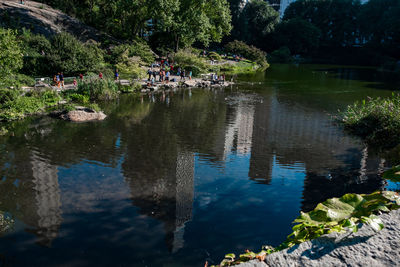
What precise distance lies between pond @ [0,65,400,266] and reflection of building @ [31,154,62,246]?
1.6 inches

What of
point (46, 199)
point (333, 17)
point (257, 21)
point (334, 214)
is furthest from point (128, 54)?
point (333, 17)

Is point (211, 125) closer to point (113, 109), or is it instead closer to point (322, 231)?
point (113, 109)

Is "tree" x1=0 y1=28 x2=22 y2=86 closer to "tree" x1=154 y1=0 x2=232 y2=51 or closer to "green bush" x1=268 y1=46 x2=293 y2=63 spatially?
"tree" x1=154 y1=0 x2=232 y2=51

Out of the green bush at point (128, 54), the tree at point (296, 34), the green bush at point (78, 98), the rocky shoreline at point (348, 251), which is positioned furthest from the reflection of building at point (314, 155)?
the tree at point (296, 34)

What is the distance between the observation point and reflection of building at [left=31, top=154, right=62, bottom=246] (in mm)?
8953

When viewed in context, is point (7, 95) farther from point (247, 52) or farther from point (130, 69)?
point (247, 52)

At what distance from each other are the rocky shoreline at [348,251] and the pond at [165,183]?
5.24 m

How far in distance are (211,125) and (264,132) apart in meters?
3.56

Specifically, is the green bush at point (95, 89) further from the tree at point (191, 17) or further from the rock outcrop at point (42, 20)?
the tree at point (191, 17)

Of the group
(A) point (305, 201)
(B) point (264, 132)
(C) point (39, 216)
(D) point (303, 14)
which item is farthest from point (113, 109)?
(D) point (303, 14)

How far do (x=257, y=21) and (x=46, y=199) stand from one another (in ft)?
295

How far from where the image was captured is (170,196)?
1113 cm

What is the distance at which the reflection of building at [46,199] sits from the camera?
895cm

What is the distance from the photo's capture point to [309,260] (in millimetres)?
2822
